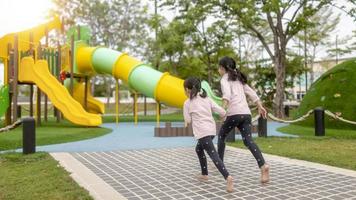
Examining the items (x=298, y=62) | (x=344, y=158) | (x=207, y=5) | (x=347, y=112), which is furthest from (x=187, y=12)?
(x=344, y=158)

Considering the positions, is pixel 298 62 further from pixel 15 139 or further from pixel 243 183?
pixel 243 183

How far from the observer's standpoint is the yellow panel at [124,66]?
53.3 feet

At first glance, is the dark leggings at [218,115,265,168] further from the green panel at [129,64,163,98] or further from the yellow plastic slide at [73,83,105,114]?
the yellow plastic slide at [73,83,105,114]

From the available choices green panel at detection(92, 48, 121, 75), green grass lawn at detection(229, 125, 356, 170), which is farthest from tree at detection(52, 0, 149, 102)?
green grass lawn at detection(229, 125, 356, 170)

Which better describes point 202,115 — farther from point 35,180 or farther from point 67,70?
point 67,70

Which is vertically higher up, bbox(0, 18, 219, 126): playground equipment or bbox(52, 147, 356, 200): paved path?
bbox(0, 18, 219, 126): playground equipment

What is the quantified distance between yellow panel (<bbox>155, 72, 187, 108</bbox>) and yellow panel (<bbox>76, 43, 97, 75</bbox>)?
374 centimetres

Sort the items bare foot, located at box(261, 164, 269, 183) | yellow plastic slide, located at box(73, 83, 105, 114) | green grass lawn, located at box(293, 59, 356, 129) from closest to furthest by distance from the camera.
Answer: bare foot, located at box(261, 164, 269, 183), green grass lawn, located at box(293, 59, 356, 129), yellow plastic slide, located at box(73, 83, 105, 114)

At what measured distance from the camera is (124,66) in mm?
16328

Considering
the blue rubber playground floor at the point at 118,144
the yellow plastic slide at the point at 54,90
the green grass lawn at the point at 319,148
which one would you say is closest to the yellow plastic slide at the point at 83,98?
the yellow plastic slide at the point at 54,90

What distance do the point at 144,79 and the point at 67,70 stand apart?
416 centimetres

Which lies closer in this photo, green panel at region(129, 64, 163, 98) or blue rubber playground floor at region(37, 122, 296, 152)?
blue rubber playground floor at region(37, 122, 296, 152)

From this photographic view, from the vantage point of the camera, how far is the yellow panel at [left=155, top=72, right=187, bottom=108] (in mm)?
15305

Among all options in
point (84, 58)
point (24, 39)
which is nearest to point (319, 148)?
point (84, 58)
